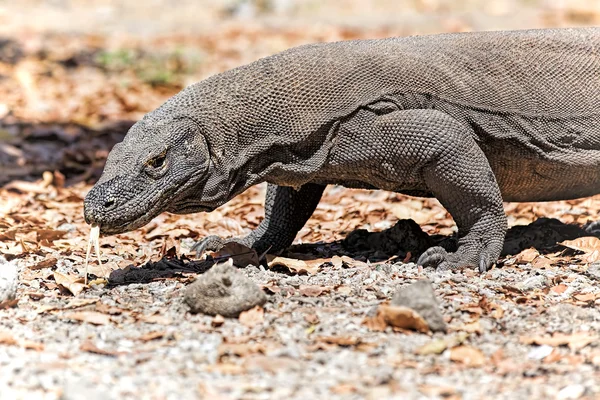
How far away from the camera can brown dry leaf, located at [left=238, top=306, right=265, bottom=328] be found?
431 cm

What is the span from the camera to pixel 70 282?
509 cm

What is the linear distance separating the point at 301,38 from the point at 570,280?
35.4 feet

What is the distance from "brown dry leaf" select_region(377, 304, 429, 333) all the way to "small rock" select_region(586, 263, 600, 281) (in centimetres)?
147

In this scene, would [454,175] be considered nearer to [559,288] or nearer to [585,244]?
[559,288]

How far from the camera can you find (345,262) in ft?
18.4

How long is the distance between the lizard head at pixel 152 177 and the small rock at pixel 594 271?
7.25 ft

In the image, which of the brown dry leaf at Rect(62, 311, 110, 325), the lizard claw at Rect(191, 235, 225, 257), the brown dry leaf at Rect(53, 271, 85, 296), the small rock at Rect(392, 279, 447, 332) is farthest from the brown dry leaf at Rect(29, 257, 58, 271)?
the small rock at Rect(392, 279, 447, 332)

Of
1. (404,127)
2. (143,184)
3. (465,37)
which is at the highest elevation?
(465,37)

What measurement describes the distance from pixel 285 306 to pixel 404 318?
0.70 m

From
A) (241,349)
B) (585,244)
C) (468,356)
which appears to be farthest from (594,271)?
(241,349)

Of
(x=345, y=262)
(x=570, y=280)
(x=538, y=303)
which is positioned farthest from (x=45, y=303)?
(x=570, y=280)

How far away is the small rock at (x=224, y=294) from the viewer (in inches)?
172

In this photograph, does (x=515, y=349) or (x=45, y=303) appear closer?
(x=515, y=349)

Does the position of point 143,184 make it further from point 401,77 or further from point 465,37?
point 465,37
